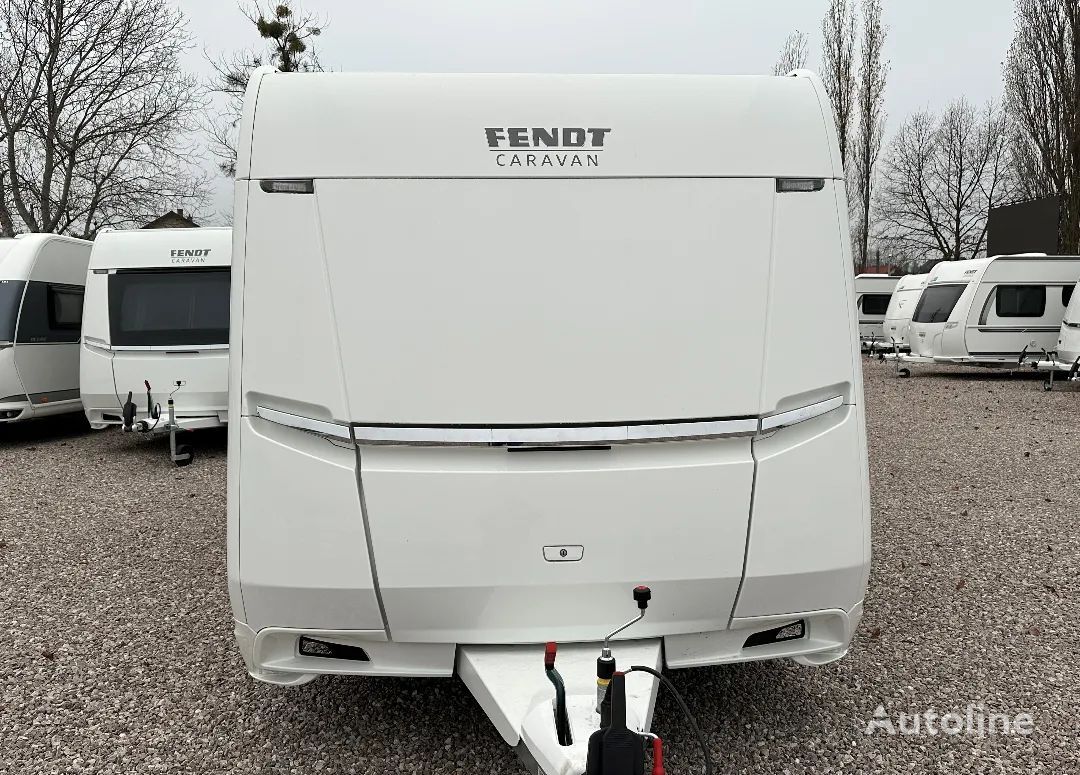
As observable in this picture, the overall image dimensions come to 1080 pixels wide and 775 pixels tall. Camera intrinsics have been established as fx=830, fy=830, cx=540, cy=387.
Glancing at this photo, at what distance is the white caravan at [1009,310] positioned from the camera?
684 inches

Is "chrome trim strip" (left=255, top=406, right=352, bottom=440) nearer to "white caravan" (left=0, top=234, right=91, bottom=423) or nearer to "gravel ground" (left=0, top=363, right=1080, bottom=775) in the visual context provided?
"gravel ground" (left=0, top=363, right=1080, bottom=775)

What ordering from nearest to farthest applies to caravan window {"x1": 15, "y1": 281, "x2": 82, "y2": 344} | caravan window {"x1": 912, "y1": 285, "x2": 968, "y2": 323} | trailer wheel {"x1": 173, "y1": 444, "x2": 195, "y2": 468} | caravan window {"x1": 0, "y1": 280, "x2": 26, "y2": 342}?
trailer wheel {"x1": 173, "y1": 444, "x2": 195, "y2": 468} → caravan window {"x1": 0, "y1": 280, "x2": 26, "y2": 342} → caravan window {"x1": 15, "y1": 281, "x2": 82, "y2": 344} → caravan window {"x1": 912, "y1": 285, "x2": 968, "y2": 323}

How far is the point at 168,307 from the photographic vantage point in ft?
32.0

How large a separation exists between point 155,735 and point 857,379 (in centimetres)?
305

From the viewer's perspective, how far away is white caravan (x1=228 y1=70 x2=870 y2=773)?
2.62 m

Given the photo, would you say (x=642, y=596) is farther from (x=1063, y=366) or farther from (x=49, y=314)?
(x=1063, y=366)

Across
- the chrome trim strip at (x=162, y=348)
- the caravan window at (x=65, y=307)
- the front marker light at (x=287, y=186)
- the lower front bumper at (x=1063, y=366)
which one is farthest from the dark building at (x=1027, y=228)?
the front marker light at (x=287, y=186)

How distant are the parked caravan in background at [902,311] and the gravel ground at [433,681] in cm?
1627

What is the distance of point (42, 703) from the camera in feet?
12.0

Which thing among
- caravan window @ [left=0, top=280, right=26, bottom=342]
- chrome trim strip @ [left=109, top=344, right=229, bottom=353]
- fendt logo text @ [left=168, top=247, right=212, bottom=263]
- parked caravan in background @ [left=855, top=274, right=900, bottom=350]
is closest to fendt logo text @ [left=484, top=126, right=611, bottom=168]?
chrome trim strip @ [left=109, top=344, right=229, bottom=353]

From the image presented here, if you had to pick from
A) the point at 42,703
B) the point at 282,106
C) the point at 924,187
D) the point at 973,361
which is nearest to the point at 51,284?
the point at 42,703

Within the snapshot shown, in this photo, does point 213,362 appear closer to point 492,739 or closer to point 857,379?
point 492,739

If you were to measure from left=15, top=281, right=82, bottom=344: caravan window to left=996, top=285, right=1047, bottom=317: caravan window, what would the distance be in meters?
17.4

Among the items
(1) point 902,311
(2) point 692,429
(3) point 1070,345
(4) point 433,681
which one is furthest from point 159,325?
(1) point 902,311
